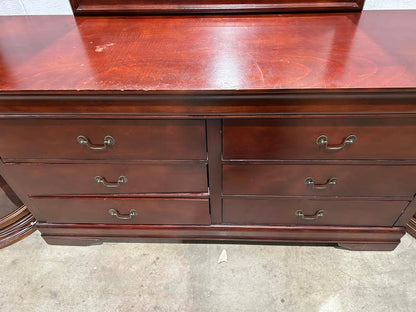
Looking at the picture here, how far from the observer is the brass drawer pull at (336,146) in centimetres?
79

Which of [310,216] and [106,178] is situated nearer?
[106,178]

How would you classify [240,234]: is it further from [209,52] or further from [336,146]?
[209,52]

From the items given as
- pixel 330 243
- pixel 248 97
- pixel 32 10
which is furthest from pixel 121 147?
pixel 330 243

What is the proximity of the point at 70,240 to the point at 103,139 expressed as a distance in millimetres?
655

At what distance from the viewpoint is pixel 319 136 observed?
79cm

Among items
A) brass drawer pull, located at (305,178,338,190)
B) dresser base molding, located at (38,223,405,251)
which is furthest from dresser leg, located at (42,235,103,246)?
brass drawer pull, located at (305,178,338,190)

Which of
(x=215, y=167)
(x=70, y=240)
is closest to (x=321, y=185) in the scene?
(x=215, y=167)

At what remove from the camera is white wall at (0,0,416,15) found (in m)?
1.06

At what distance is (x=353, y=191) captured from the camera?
0.96 metres

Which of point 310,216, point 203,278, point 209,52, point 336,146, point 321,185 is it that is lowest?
point 203,278

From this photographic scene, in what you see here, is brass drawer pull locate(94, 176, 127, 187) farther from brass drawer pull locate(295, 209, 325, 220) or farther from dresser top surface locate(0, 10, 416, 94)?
brass drawer pull locate(295, 209, 325, 220)

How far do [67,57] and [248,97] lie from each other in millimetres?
548

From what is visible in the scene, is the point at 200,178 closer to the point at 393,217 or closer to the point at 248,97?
the point at 248,97

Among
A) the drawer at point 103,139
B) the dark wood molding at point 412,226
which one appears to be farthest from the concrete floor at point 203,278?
the drawer at point 103,139
